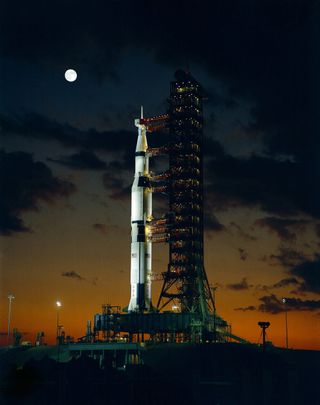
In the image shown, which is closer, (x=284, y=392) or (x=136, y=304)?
(x=284, y=392)

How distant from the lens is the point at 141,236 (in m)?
162

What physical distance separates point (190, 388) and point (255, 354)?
60.9ft

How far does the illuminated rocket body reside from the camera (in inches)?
6299

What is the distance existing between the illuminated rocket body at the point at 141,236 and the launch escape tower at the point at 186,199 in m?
4.05

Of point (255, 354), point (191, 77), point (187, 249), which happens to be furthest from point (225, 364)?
point (191, 77)

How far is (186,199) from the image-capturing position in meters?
161

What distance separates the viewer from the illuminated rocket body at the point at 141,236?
160 m

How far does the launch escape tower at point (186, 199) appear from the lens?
158125mm

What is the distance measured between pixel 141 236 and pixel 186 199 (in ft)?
40.8

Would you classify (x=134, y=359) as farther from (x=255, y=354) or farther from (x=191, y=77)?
(x=191, y=77)

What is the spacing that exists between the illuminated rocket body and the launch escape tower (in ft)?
13.3

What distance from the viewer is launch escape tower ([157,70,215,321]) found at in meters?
158

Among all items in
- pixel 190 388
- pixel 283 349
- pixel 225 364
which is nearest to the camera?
pixel 190 388

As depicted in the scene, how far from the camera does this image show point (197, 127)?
16625cm
